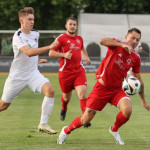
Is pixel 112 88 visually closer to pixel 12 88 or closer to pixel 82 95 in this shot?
pixel 12 88

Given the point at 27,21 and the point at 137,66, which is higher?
the point at 27,21

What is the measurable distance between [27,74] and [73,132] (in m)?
1.45

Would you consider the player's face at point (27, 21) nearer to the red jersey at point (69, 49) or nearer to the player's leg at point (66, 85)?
A: the red jersey at point (69, 49)

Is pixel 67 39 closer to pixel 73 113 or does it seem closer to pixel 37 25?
pixel 73 113

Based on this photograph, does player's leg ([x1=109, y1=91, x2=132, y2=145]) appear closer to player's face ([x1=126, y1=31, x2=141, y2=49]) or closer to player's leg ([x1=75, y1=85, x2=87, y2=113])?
player's face ([x1=126, y1=31, x2=141, y2=49])

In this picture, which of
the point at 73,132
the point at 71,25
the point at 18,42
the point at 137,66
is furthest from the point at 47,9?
the point at 137,66

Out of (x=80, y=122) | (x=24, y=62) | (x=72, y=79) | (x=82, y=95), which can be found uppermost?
(x=24, y=62)

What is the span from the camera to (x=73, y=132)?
1020cm

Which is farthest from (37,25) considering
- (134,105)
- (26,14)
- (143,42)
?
(26,14)

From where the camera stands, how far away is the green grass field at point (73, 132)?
8.62 m

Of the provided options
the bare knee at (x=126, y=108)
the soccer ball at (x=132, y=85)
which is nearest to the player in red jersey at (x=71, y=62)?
the soccer ball at (x=132, y=85)

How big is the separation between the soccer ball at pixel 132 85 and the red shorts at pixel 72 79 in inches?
75.5

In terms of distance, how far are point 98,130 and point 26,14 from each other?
103 inches

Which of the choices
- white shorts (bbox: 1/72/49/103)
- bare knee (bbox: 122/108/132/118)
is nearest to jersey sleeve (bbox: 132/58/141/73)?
bare knee (bbox: 122/108/132/118)
